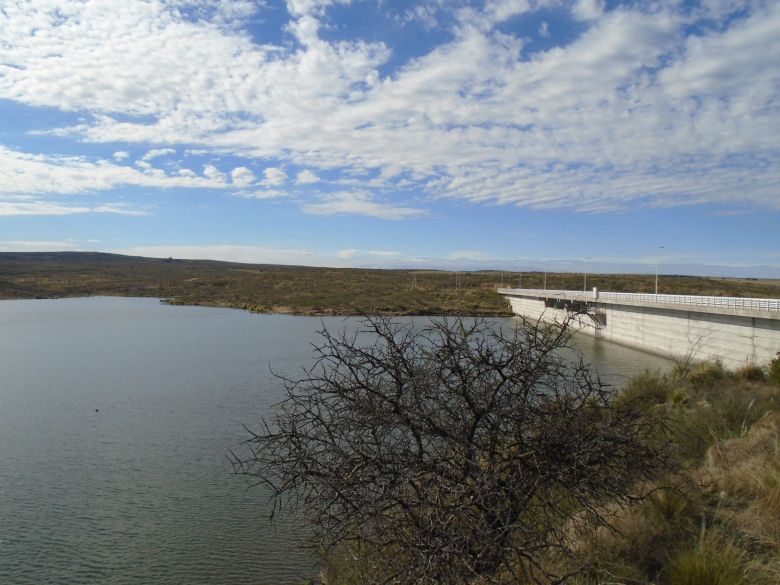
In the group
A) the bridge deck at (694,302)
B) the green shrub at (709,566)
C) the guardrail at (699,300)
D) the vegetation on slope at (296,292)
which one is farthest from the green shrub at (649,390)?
the vegetation on slope at (296,292)

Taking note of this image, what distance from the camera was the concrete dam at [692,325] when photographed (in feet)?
86.3

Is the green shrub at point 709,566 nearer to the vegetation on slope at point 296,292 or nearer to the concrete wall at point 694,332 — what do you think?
the concrete wall at point 694,332

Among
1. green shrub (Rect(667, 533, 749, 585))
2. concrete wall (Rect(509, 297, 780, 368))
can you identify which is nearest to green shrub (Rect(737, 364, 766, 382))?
concrete wall (Rect(509, 297, 780, 368))

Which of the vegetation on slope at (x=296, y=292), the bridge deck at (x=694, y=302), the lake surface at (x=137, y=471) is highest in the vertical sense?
the bridge deck at (x=694, y=302)

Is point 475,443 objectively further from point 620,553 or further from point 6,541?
point 6,541

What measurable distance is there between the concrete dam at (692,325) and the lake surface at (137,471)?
3.81 meters

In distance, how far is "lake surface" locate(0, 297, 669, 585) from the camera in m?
9.42

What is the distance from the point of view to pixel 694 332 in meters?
32.5

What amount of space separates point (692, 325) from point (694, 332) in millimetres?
549

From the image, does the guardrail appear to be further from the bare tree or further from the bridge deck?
the bare tree

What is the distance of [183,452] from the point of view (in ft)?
47.6

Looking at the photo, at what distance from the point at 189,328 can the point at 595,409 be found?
42967 mm

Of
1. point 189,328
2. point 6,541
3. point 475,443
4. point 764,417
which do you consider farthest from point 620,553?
point 189,328

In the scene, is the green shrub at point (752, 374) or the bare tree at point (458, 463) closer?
the bare tree at point (458, 463)
